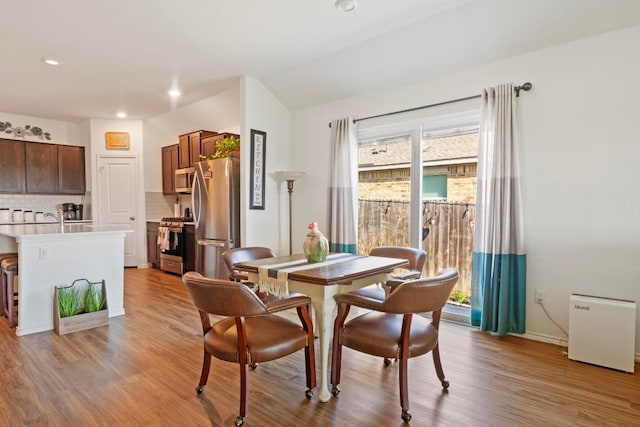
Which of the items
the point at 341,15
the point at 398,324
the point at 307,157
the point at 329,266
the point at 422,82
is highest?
the point at 341,15

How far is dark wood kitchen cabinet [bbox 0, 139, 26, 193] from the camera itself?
5996 mm

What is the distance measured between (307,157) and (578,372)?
11.8ft

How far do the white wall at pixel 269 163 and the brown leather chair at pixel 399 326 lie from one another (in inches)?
99.7

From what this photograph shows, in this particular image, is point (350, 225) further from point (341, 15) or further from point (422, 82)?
point (341, 15)

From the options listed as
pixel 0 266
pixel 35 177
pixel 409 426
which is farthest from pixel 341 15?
pixel 35 177

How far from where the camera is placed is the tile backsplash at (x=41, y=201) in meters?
6.28

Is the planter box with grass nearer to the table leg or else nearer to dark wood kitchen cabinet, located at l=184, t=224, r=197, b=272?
dark wood kitchen cabinet, located at l=184, t=224, r=197, b=272

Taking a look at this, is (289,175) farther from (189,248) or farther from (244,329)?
(244,329)

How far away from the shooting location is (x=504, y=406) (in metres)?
2.12

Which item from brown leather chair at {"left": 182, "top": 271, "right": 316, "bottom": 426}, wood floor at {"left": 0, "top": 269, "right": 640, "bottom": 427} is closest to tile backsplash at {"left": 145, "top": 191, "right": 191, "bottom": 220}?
wood floor at {"left": 0, "top": 269, "right": 640, "bottom": 427}

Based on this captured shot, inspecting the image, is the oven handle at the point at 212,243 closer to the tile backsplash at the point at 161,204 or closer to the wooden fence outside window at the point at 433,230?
the wooden fence outside window at the point at 433,230

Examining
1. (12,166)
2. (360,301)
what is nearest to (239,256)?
(360,301)

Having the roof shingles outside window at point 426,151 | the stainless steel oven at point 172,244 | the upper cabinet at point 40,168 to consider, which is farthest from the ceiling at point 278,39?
the stainless steel oven at point 172,244

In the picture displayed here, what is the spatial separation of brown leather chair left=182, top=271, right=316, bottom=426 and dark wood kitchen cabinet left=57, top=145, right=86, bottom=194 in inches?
238
